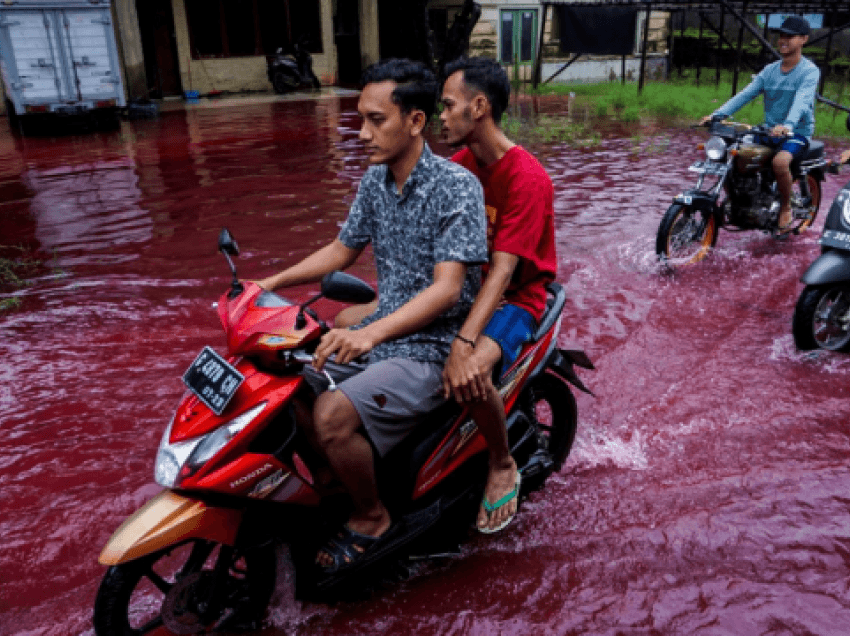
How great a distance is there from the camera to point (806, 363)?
15.5 feet

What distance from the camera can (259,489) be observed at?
89.9 inches

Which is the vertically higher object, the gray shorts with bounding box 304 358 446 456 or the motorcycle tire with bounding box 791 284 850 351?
the gray shorts with bounding box 304 358 446 456

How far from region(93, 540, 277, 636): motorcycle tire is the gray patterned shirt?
852 mm

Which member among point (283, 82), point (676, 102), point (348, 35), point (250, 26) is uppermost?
point (250, 26)

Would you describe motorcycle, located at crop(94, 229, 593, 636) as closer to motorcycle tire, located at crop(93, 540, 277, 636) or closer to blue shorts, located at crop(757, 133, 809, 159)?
motorcycle tire, located at crop(93, 540, 277, 636)

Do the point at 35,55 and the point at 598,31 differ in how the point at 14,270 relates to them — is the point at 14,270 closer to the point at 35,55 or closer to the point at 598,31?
the point at 35,55

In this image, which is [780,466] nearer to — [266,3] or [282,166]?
[282,166]

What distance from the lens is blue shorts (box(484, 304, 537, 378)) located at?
2.74 metres

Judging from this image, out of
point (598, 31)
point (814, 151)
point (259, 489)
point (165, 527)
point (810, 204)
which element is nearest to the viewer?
point (165, 527)

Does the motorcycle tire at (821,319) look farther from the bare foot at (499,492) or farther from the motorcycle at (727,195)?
the bare foot at (499,492)

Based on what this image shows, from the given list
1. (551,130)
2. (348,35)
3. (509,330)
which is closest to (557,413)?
(509,330)

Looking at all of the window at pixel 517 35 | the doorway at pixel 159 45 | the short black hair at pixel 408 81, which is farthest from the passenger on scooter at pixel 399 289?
the window at pixel 517 35

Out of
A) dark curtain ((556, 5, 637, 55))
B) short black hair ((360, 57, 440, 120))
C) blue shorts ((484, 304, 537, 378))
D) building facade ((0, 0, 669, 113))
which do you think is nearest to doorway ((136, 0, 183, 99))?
building facade ((0, 0, 669, 113))

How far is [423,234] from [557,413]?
133 centimetres
